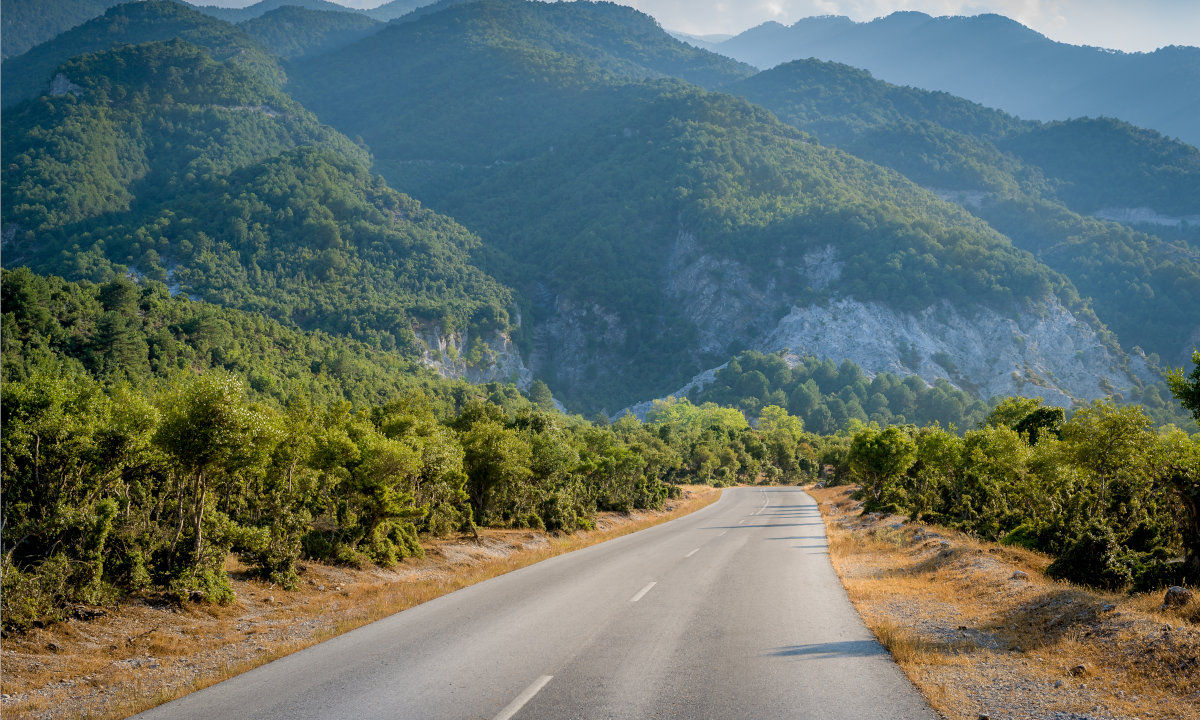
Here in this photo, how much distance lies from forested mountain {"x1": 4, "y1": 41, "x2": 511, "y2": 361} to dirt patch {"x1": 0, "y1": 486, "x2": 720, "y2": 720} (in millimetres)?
135326

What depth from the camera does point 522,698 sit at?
7227mm

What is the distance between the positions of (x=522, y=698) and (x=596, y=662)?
1653 mm

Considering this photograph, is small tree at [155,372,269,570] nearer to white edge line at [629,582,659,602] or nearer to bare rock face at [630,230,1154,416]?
white edge line at [629,582,659,602]

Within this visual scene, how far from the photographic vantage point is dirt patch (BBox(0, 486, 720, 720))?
8312 mm

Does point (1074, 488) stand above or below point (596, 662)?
below

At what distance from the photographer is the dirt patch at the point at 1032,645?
23.9ft

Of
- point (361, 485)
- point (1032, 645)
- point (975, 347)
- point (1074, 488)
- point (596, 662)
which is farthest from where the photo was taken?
point (975, 347)

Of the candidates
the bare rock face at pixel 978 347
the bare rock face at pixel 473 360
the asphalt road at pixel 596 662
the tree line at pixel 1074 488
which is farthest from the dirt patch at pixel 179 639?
the bare rock face at pixel 978 347

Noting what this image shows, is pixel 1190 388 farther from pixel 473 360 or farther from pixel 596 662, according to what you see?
pixel 473 360

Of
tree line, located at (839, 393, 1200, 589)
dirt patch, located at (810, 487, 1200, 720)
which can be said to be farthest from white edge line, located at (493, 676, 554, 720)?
tree line, located at (839, 393, 1200, 589)

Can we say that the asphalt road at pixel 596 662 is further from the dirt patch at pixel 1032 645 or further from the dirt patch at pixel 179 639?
the dirt patch at pixel 179 639

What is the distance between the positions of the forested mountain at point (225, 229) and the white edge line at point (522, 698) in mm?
143875

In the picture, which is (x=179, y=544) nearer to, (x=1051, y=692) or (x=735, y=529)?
(x=1051, y=692)

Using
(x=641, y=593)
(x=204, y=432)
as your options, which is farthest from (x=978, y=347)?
(x=204, y=432)
